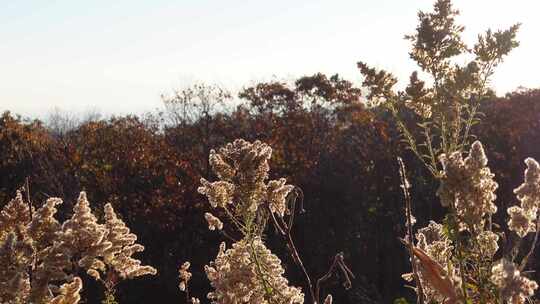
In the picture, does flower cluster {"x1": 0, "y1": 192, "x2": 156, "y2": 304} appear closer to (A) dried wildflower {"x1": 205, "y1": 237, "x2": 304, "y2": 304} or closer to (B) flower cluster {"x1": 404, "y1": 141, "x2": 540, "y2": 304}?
(A) dried wildflower {"x1": 205, "y1": 237, "x2": 304, "y2": 304}

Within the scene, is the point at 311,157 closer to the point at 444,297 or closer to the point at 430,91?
the point at 430,91

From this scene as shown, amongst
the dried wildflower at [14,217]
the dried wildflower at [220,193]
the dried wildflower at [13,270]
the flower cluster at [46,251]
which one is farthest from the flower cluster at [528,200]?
the dried wildflower at [14,217]

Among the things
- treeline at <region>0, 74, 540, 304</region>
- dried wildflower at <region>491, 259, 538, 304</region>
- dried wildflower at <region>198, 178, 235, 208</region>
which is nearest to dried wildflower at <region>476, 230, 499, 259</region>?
dried wildflower at <region>491, 259, 538, 304</region>

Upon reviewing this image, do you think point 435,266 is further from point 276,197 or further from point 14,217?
point 14,217

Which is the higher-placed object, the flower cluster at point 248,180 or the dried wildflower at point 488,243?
the flower cluster at point 248,180

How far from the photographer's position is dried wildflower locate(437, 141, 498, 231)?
1.91m

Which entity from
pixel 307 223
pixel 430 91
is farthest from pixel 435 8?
pixel 307 223

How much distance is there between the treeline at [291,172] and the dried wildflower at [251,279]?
23.0ft

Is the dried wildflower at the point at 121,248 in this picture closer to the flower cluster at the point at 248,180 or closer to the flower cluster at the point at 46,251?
the flower cluster at the point at 46,251

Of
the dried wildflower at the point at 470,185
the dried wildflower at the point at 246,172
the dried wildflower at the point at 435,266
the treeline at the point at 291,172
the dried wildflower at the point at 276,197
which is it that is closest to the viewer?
the dried wildflower at the point at 470,185

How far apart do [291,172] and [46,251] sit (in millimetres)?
10092

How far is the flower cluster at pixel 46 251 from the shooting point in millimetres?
2025

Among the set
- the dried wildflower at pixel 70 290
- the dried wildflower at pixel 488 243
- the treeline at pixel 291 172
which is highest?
the treeline at pixel 291 172

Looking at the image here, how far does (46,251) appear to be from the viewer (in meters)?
2.17
